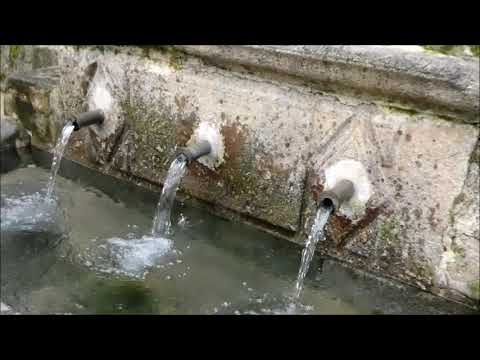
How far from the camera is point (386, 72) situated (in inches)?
89.4

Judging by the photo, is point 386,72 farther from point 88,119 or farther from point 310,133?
point 88,119

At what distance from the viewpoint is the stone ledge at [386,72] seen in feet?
7.00

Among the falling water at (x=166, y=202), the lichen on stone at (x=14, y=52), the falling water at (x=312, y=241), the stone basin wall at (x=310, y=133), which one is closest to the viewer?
the stone basin wall at (x=310, y=133)

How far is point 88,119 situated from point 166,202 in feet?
2.37

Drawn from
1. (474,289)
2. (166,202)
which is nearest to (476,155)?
(474,289)

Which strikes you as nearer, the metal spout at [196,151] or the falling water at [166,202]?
the metal spout at [196,151]

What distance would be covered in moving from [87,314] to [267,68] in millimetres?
1408

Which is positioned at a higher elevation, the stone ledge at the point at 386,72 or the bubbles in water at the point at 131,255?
the stone ledge at the point at 386,72

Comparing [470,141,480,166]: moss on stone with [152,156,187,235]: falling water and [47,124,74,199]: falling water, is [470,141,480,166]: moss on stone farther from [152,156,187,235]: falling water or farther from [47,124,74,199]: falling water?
[47,124,74,199]: falling water

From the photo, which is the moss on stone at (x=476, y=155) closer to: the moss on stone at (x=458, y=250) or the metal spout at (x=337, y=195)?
the moss on stone at (x=458, y=250)

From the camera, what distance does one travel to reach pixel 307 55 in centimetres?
245

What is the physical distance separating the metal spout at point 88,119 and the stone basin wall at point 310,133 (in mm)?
60

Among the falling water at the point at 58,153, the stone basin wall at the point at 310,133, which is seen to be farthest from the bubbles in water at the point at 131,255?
the falling water at the point at 58,153

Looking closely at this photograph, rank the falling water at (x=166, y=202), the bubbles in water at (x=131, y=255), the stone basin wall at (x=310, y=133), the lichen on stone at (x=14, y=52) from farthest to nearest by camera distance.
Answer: the lichen on stone at (x=14, y=52)
the falling water at (x=166, y=202)
the bubbles in water at (x=131, y=255)
the stone basin wall at (x=310, y=133)
